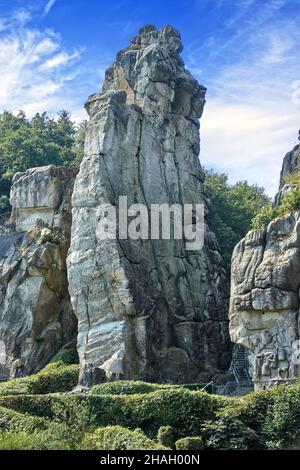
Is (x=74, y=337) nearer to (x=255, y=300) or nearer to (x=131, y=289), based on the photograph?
(x=131, y=289)

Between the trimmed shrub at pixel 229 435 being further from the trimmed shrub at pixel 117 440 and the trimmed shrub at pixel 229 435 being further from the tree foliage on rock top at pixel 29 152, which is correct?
the tree foliage on rock top at pixel 29 152

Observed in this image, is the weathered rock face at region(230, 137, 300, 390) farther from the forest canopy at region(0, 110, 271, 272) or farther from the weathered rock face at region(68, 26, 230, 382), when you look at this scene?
the forest canopy at region(0, 110, 271, 272)

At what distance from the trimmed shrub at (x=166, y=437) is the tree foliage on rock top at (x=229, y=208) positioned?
18185 millimetres

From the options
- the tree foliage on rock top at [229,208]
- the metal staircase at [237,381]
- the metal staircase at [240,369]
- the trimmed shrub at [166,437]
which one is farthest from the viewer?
the tree foliage on rock top at [229,208]

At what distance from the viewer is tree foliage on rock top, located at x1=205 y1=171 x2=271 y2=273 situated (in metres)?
41.2

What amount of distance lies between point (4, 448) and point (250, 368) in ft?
47.5

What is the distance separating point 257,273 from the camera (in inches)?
1119

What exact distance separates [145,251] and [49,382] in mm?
6865

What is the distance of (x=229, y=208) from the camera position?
44.4 meters

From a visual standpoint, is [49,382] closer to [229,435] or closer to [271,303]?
[271,303]

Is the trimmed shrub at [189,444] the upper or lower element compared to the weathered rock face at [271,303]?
lower

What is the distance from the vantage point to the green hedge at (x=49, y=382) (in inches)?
1161

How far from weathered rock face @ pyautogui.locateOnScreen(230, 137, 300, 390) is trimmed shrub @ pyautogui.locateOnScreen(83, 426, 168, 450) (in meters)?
8.04

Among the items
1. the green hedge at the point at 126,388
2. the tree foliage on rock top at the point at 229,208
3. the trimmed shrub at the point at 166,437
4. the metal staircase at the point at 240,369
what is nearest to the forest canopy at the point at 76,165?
the tree foliage on rock top at the point at 229,208
